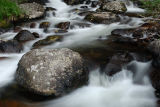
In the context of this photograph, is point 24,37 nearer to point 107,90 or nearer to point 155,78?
point 107,90

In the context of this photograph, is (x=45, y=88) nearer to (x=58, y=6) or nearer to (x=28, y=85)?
(x=28, y=85)

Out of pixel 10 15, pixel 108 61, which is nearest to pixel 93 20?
pixel 10 15

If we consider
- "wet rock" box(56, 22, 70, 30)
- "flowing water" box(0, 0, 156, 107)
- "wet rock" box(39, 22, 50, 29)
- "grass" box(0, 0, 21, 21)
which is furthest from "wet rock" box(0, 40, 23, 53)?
"wet rock" box(56, 22, 70, 30)

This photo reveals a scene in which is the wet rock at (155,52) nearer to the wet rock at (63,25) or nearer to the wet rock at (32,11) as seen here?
the wet rock at (63,25)

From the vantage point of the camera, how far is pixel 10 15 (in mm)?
9773

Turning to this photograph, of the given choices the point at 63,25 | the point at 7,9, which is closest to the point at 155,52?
the point at 63,25

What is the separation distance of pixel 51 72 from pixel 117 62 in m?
1.84

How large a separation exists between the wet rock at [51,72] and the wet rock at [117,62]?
0.64 m

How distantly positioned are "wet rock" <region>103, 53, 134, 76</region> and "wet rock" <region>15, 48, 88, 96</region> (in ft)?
2.11

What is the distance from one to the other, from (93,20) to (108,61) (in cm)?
469

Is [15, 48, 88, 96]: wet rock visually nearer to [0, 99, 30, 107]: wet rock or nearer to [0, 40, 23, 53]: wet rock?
[0, 99, 30, 107]: wet rock

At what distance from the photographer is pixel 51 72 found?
5012 millimetres

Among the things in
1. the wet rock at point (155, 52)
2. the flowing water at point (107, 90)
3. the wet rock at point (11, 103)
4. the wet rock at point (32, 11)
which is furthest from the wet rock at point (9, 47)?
the wet rock at point (155, 52)

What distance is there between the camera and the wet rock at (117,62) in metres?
5.72
